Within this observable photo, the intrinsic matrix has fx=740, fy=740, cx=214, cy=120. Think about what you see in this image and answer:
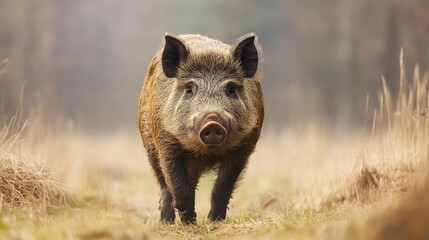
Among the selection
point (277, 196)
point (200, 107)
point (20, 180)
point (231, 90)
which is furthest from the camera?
point (277, 196)

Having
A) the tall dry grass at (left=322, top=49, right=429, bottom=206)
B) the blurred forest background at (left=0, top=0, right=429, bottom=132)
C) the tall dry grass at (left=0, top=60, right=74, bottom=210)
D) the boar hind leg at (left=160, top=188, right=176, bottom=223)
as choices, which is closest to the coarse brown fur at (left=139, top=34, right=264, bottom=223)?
the boar hind leg at (left=160, top=188, right=176, bottom=223)

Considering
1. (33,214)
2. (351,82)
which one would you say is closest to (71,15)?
(351,82)

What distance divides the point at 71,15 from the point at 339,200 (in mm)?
22855

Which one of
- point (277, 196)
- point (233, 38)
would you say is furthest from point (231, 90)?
point (233, 38)

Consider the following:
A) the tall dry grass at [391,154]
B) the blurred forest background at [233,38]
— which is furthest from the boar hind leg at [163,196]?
the blurred forest background at [233,38]

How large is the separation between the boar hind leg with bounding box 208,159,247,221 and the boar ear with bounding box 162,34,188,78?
3.24 feet

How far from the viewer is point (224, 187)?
6.86 metres

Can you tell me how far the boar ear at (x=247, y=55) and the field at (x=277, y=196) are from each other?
126 cm

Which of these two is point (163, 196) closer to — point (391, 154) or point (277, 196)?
point (277, 196)

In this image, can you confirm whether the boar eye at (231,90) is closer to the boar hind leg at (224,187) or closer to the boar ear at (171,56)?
the boar ear at (171,56)

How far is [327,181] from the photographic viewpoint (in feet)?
27.9

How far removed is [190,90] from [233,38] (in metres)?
24.0

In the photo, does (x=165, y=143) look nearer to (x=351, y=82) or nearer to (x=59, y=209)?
(x=59, y=209)

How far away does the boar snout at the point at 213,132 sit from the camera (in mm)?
5742
